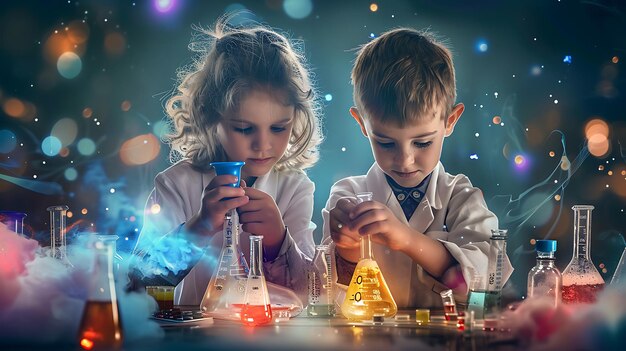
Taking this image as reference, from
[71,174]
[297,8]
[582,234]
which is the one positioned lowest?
[582,234]

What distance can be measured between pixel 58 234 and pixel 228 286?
55cm

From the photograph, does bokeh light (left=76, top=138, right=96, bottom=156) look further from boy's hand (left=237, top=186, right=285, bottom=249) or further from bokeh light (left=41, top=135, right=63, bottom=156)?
boy's hand (left=237, top=186, right=285, bottom=249)

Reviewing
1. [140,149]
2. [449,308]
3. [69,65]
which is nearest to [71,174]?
[140,149]

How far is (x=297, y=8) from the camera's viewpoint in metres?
2.30

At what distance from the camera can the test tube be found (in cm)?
207

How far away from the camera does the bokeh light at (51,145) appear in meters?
2.35

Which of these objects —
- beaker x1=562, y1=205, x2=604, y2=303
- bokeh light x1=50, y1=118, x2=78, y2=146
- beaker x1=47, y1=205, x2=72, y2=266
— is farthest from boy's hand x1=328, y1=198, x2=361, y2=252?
bokeh light x1=50, y1=118, x2=78, y2=146

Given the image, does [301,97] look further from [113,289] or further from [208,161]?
[113,289]

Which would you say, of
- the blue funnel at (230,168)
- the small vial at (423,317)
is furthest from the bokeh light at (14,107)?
the small vial at (423,317)

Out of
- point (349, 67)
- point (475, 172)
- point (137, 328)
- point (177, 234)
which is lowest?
point (137, 328)

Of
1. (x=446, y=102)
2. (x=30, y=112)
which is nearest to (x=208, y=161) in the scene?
(x=30, y=112)

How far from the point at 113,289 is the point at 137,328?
7.1 inches

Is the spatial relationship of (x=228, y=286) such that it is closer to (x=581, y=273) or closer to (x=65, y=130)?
(x=65, y=130)

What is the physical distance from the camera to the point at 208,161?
2277mm
